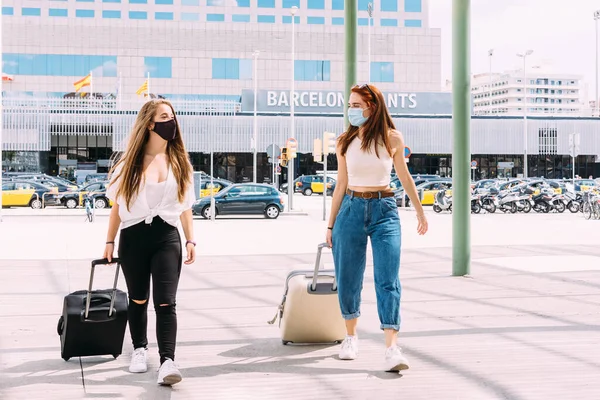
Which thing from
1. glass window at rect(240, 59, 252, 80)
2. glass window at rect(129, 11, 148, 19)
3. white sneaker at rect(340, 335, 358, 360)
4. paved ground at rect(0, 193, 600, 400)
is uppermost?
glass window at rect(129, 11, 148, 19)

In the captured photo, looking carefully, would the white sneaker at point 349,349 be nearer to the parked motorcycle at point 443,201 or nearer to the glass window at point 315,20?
the parked motorcycle at point 443,201

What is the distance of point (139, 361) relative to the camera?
5.41 m

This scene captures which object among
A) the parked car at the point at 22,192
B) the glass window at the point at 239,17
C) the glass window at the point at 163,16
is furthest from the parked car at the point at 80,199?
the glass window at the point at 239,17

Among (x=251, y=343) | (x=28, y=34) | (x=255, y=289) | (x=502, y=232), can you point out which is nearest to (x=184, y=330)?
(x=251, y=343)

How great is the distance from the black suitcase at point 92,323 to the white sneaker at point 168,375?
792mm

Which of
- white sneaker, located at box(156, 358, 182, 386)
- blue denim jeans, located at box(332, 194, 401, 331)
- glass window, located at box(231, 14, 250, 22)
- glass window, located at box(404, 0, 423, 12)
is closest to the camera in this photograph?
white sneaker, located at box(156, 358, 182, 386)

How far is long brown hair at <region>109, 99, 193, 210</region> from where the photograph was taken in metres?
5.13

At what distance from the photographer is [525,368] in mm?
5473

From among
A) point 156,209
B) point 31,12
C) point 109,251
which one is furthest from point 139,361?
point 31,12

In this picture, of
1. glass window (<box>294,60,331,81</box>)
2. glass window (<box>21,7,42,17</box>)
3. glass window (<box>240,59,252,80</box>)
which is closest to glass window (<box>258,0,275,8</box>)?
glass window (<box>294,60,331,81</box>)

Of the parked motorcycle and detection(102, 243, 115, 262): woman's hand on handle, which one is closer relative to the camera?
detection(102, 243, 115, 262): woman's hand on handle

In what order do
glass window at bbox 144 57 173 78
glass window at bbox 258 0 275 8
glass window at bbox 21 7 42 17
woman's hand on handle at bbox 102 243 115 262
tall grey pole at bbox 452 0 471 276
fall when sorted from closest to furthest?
1. woman's hand on handle at bbox 102 243 115 262
2. tall grey pole at bbox 452 0 471 276
3. glass window at bbox 144 57 173 78
4. glass window at bbox 21 7 42 17
5. glass window at bbox 258 0 275 8

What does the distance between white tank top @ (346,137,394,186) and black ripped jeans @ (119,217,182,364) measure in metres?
1.32

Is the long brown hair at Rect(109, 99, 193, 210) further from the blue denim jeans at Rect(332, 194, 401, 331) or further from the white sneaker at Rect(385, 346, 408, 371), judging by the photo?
the white sneaker at Rect(385, 346, 408, 371)
